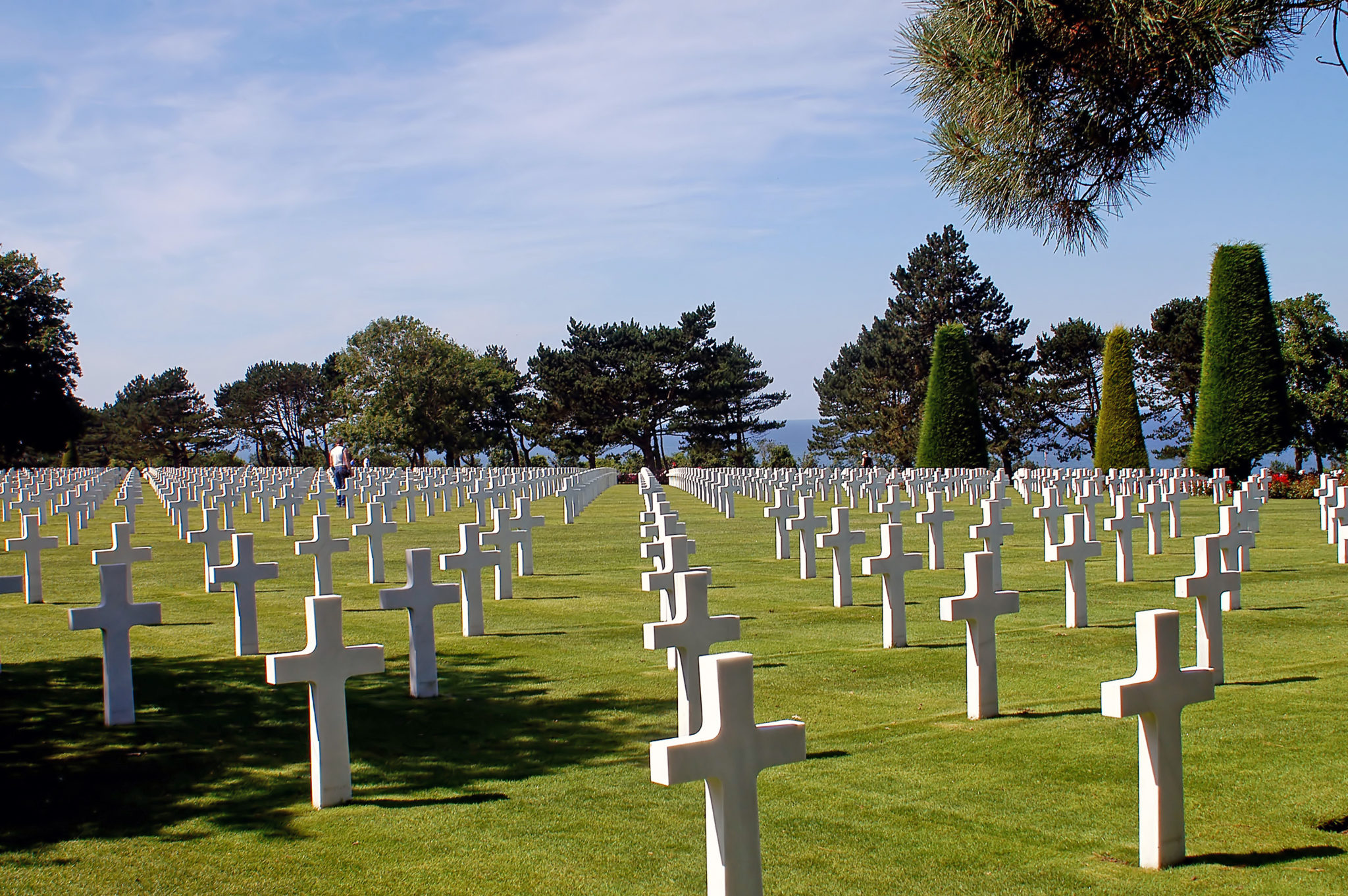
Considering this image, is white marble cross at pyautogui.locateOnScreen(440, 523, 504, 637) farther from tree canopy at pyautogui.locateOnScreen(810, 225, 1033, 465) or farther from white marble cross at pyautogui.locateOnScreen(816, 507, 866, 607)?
tree canopy at pyautogui.locateOnScreen(810, 225, 1033, 465)

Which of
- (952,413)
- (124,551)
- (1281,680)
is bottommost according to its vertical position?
(1281,680)

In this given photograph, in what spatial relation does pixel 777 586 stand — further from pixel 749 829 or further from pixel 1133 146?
pixel 749 829

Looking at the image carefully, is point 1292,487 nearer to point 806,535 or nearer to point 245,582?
point 806,535

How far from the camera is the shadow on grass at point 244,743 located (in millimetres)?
4656

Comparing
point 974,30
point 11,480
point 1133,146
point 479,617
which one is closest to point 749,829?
point 974,30

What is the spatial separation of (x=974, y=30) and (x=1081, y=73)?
0.67 m

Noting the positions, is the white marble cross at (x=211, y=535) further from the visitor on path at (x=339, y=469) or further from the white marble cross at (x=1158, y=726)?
the visitor on path at (x=339, y=469)

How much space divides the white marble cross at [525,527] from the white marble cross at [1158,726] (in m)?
9.22

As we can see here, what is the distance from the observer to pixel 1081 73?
5637mm

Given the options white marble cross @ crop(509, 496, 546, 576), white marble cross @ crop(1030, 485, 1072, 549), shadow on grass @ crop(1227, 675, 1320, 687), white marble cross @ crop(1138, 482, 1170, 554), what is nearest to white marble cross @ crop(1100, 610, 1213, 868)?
shadow on grass @ crop(1227, 675, 1320, 687)

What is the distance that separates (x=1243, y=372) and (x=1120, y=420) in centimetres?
503

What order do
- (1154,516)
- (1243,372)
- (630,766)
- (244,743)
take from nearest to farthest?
(630,766)
(244,743)
(1154,516)
(1243,372)

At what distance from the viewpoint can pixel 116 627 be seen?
6.05m

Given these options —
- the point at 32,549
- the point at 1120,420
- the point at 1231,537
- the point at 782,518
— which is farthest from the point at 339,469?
the point at 1231,537
